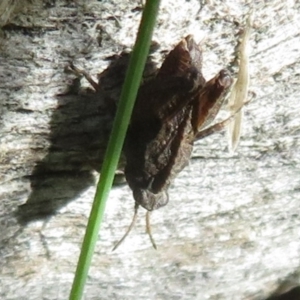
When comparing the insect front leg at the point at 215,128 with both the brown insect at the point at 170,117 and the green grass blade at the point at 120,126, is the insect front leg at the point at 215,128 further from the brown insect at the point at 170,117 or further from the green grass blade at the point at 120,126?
the green grass blade at the point at 120,126

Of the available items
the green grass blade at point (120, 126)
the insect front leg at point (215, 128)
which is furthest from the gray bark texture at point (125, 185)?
the green grass blade at point (120, 126)

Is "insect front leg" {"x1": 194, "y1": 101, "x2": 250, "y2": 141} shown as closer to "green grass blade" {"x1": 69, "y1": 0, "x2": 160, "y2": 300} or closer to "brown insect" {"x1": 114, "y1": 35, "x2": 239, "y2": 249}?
"brown insect" {"x1": 114, "y1": 35, "x2": 239, "y2": 249}

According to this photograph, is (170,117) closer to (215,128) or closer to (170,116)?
(170,116)

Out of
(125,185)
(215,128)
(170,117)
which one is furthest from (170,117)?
(125,185)

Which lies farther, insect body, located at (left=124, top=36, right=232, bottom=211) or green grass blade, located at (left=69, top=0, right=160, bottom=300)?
insect body, located at (left=124, top=36, right=232, bottom=211)

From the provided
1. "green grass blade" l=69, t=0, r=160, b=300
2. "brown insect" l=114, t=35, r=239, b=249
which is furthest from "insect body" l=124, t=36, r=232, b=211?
"green grass blade" l=69, t=0, r=160, b=300

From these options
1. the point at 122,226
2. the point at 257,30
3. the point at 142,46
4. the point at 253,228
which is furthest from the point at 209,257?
the point at 142,46
